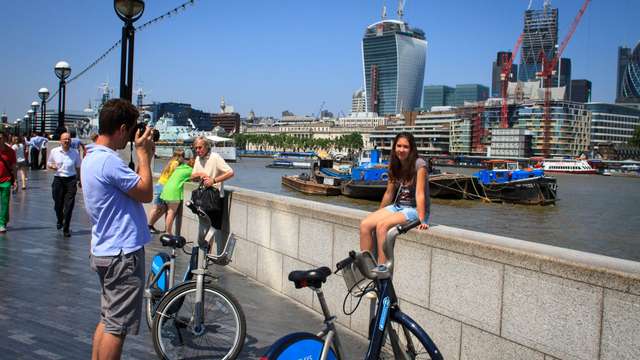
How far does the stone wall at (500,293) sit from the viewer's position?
339 centimetres

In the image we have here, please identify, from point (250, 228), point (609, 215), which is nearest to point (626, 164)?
point (609, 215)

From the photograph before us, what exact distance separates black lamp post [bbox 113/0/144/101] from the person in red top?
2021mm

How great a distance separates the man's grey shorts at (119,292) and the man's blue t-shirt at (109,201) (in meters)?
0.05

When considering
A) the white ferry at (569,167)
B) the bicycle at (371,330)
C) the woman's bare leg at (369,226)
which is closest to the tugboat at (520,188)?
the woman's bare leg at (369,226)

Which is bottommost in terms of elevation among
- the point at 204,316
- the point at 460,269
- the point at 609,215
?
the point at 609,215

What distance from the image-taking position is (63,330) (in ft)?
16.7

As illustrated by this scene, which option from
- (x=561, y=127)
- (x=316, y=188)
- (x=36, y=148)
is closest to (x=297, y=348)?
(x=36, y=148)

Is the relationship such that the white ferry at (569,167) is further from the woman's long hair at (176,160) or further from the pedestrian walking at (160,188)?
the woman's long hair at (176,160)

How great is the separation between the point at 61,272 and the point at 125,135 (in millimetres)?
4588

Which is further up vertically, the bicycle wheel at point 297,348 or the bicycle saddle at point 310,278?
the bicycle saddle at point 310,278

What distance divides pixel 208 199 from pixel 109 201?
386 centimetres

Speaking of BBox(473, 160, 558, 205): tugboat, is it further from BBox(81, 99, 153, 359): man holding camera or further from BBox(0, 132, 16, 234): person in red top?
BBox(81, 99, 153, 359): man holding camera

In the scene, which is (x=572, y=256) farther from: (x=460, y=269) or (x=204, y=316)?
(x=204, y=316)

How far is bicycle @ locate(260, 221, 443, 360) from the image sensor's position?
3.15 m
